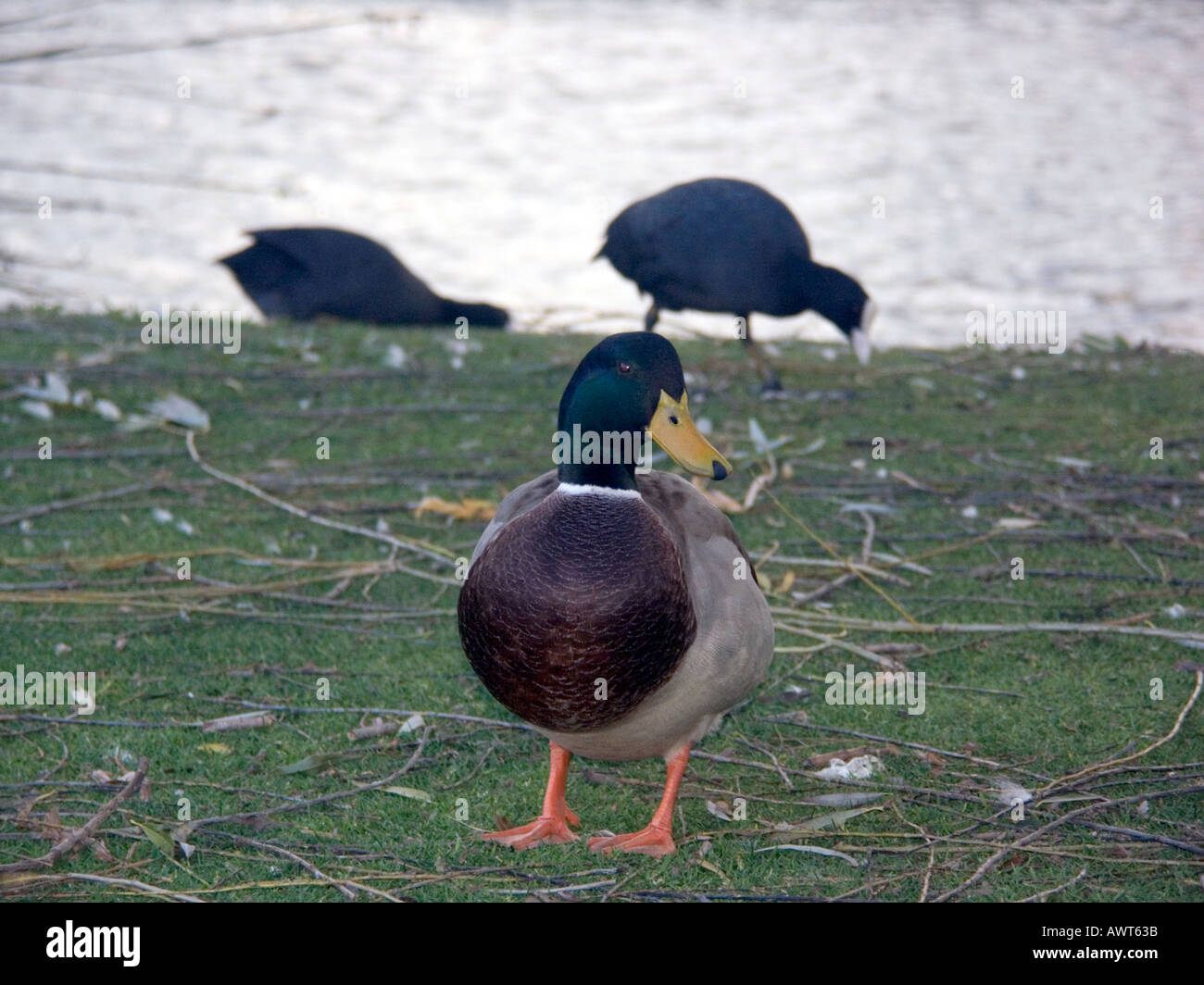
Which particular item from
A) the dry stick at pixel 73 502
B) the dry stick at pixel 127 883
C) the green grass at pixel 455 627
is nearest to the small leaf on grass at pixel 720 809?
the green grass at pixel 455 627

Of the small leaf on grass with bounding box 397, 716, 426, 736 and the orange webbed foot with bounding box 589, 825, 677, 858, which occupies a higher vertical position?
the small leaf on grass with bounding box 397, 716, 426, 736

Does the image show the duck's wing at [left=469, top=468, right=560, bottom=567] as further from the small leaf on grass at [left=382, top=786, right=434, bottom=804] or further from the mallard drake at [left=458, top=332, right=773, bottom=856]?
the small leaf on grass at [left=382, top=786, right=434, bottom=804]

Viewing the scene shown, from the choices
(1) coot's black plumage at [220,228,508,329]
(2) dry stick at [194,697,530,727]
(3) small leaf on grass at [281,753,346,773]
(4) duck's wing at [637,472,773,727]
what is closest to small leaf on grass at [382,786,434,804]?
(3) small leaf on grass at [281,753,346,773]

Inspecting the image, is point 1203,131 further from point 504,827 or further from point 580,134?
point 504,827

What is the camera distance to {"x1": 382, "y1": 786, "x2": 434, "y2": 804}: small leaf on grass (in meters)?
2.99

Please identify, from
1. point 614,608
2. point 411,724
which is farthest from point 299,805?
point 614,608

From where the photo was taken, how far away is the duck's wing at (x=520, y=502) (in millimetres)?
3041

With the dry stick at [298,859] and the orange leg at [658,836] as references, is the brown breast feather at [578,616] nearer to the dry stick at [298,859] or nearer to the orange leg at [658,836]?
the orange leg at [658,836]

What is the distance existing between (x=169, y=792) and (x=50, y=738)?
400 millimetres

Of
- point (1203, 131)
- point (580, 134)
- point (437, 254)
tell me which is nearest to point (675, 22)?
point (580, 134)

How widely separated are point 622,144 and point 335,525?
8.60 meters

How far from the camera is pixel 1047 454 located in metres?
5.11

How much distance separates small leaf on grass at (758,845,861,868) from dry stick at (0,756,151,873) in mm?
1325

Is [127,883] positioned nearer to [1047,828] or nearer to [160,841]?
[160,841]
